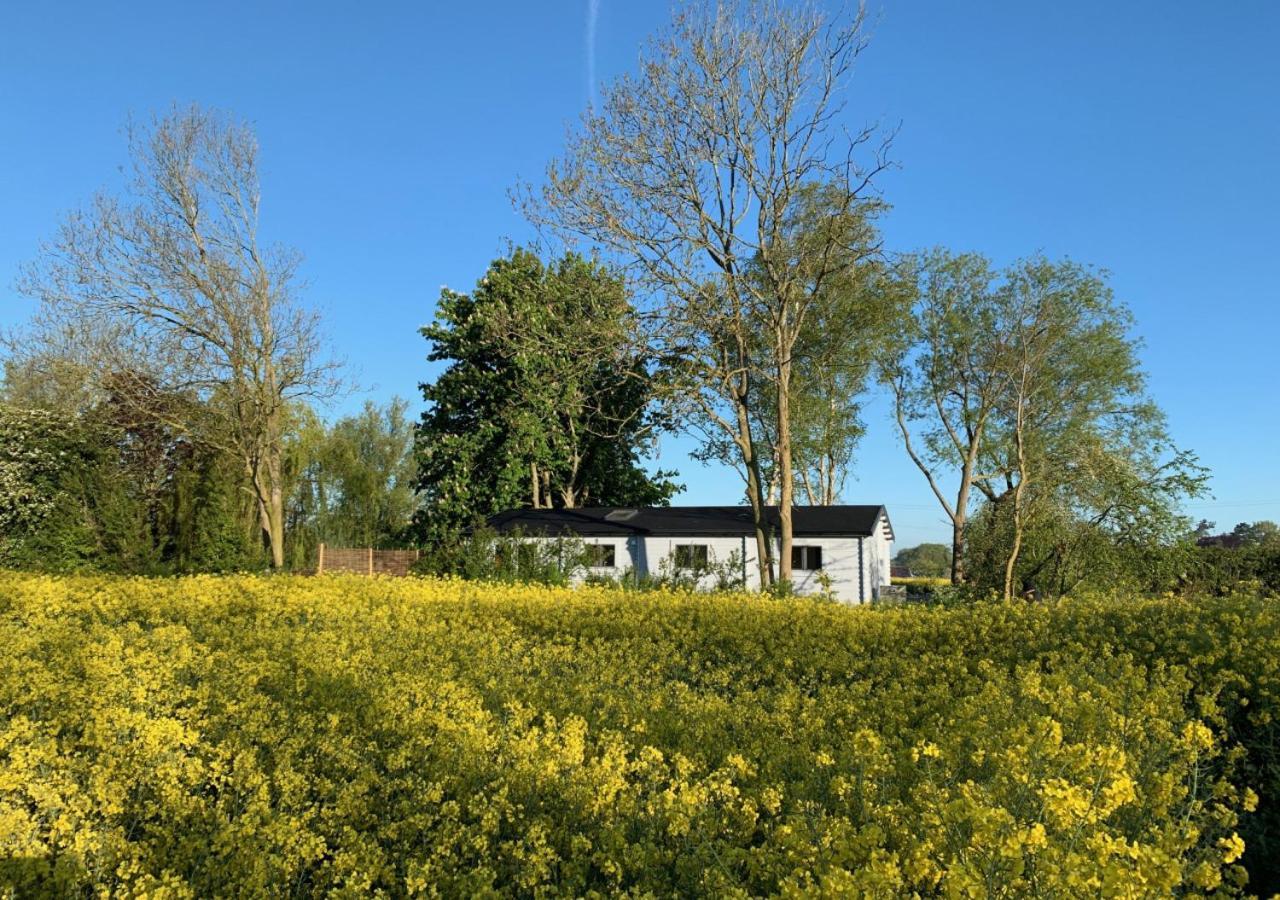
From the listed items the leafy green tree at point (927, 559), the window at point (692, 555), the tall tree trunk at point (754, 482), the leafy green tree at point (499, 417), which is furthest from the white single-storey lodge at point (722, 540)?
the leafy green tree at point (927, 559)

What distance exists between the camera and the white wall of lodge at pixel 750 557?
89.6 feet

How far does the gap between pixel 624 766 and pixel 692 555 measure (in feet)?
78.0

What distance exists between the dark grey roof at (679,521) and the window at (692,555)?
0.48m

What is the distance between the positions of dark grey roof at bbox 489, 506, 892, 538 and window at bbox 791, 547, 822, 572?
0.62 m

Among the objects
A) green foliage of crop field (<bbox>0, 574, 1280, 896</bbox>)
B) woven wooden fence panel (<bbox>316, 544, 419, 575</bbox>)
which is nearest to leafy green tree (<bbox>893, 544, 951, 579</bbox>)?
woven wooden fence panel (<bbox>316, 544, 419, 575</bbox>)

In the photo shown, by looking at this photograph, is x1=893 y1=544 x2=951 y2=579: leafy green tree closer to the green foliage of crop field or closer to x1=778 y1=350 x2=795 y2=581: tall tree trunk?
x1=778 y1=350 x2=795 y2=581: tall tree trunk

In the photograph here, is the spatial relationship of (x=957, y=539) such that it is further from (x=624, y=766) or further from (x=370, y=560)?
(x=624, y=766)

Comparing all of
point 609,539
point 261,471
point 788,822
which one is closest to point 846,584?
point 609,539

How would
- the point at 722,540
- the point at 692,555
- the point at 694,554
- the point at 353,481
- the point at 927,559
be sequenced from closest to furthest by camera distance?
the point at 692,555, the point at 694,554, the point at 722,540, the point at 353,481, the point at 927,559

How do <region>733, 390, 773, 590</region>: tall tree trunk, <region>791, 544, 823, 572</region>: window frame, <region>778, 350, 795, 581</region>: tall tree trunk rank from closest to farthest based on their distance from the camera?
<region>778, 350, 795, 581</region>: tall tree trunk, <region>733, 390, 773, 590</region>: tall tree trunk, <region>791, 544, 823, 572</region>: window frame

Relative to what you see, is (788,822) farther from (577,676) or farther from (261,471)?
(261,471)

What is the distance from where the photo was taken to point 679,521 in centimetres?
2942

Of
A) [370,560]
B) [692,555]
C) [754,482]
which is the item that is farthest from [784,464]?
[370,560]

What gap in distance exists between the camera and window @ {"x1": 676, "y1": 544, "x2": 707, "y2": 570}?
26.2 m
